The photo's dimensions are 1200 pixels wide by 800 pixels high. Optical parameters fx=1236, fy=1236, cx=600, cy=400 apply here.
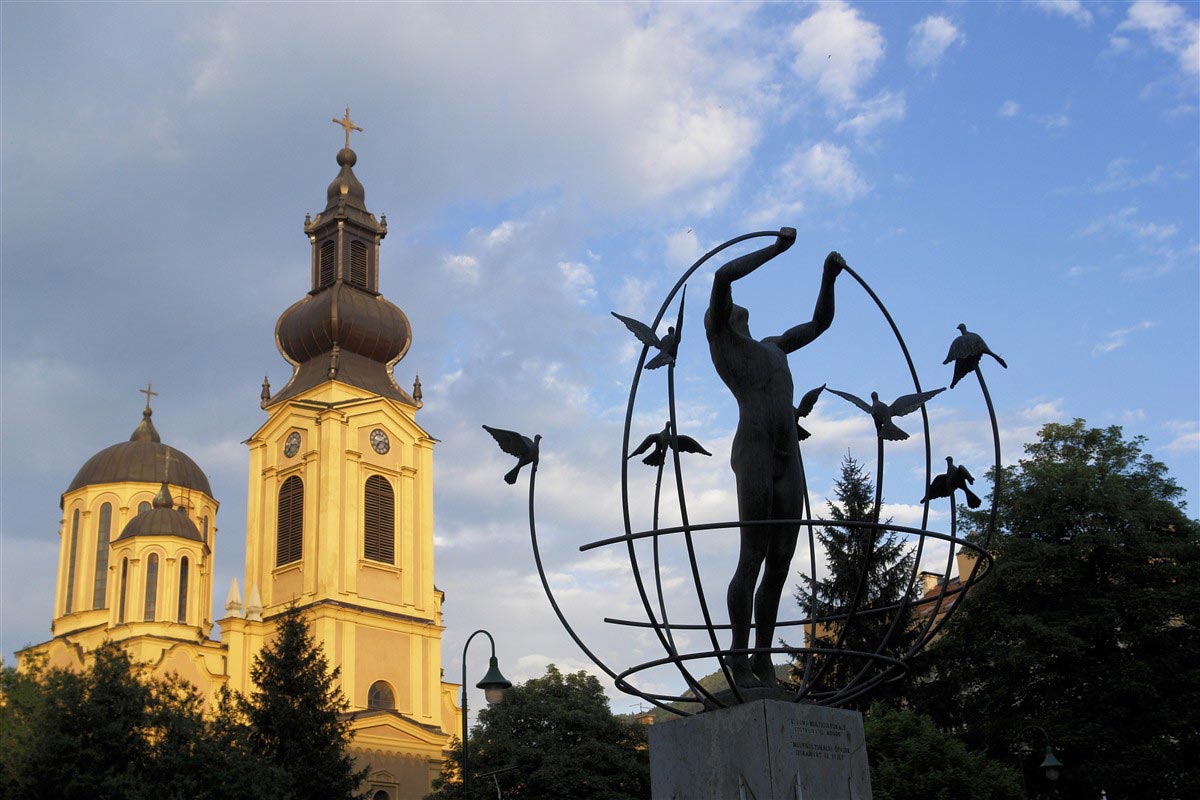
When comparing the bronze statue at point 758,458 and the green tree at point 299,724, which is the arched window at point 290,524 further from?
the bronze statue at point 758,458

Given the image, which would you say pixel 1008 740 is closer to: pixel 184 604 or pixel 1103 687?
pixel 1103 687

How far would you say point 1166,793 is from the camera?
3009cm

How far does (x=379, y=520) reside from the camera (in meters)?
63.4

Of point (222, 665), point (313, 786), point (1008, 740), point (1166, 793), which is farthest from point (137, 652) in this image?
point (1166, 793)

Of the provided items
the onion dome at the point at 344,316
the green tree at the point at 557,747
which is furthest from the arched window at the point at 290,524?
the green tree at the point at 557,747

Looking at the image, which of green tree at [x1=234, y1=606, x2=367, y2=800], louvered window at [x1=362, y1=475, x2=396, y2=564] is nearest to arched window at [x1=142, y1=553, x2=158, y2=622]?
louvered window at [x1=362, y1=475, x2=396, y2=564]

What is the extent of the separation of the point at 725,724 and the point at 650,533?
1.23 m

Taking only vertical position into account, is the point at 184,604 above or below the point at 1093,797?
above

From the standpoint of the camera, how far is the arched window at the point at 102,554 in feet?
244

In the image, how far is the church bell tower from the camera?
5922cm

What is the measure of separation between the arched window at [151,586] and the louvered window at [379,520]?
14.3 meters

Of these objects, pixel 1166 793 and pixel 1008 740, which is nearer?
pixel 1166 793

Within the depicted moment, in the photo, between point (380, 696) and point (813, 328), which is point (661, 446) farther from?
point (380, 696)

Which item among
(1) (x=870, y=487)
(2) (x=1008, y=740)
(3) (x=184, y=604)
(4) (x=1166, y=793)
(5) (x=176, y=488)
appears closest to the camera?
(4) (x=1166, y=793)
